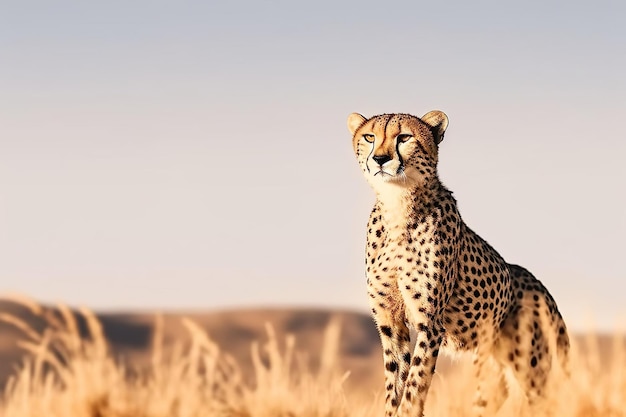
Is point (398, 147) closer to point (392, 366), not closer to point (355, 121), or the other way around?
point (355, 121)

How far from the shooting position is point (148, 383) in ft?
18.6

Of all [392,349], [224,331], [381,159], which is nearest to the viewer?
[381,159]

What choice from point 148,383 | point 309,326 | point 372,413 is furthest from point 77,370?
point 309,326

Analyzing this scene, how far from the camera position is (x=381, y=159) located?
528cm

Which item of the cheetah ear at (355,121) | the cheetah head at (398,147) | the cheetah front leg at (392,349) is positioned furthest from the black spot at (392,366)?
the cheetah ear at (355,121)

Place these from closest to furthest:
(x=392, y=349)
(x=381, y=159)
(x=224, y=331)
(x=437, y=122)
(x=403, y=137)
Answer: (x=381, y=159) < (x=403, y=137) < (x=437, y=122) < (x=392, y=349) < (x=224, y=331)

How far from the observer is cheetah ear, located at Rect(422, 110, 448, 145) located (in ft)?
18.2

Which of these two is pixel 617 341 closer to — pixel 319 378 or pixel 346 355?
pixel 319 378

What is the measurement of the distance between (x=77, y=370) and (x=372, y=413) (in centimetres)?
158

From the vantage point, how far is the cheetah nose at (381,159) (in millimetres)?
5273

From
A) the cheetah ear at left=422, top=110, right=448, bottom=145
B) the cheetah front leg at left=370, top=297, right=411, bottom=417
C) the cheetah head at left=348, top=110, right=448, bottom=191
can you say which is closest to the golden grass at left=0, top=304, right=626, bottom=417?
the cheetah front leg at left=370, top=297, right=411, bottom=417

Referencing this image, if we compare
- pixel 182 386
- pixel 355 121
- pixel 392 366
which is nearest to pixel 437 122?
pixel 355 121

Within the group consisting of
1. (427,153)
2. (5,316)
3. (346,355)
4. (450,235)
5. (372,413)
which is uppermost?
(427,153)

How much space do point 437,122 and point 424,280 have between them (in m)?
0.82
